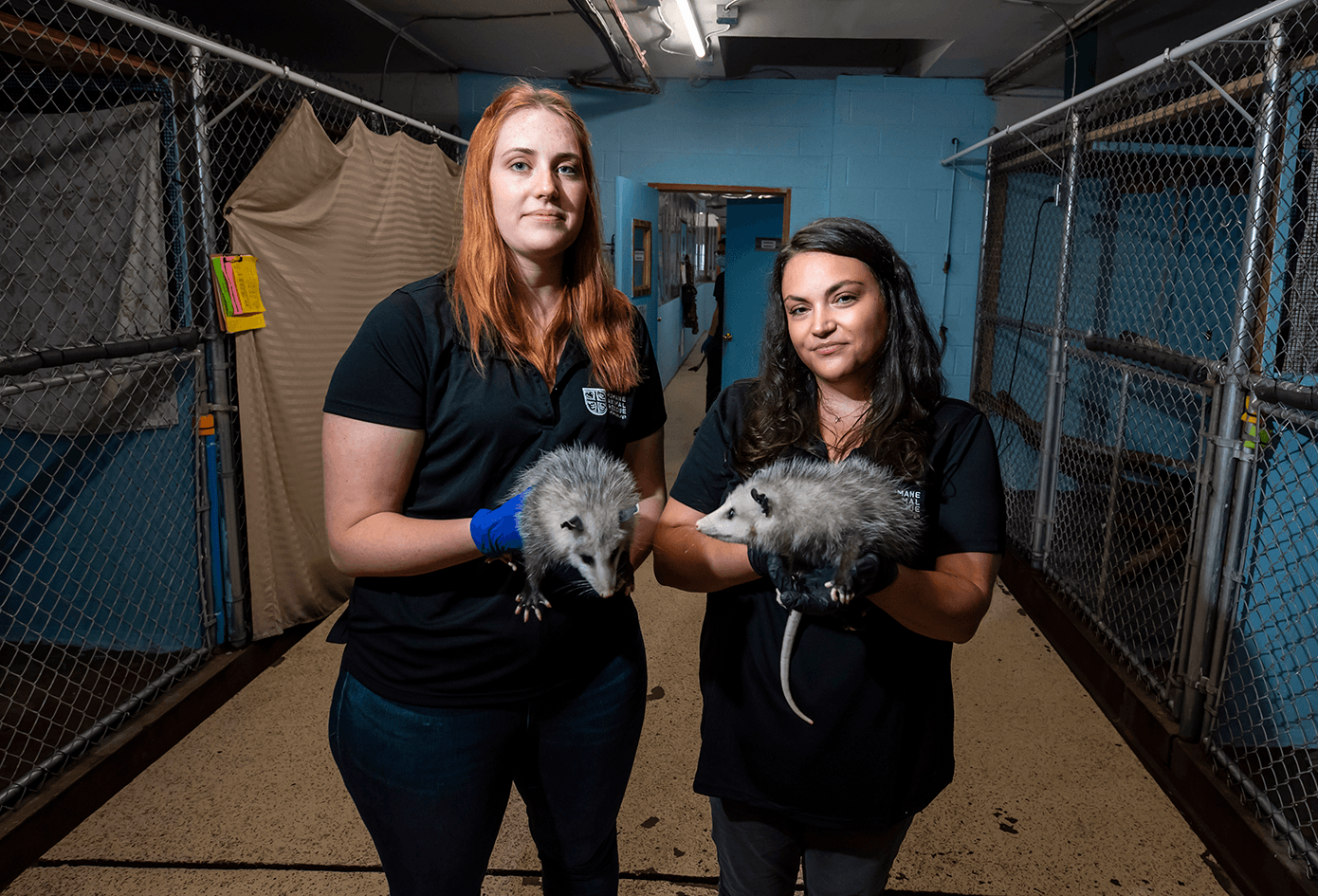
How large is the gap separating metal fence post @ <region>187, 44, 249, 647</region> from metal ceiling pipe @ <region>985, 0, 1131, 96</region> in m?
4.14

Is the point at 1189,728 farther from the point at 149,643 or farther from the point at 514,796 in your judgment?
the point at 149,643

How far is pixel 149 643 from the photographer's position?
2977 mm

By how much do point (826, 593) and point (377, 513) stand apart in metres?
0.62

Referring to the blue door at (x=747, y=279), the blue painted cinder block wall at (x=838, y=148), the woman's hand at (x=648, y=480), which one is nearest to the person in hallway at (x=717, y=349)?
the blue door at (x=747, y=279)

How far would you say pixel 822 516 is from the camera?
104cm

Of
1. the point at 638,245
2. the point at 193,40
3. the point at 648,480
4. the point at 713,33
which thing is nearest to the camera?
the point at 648,480

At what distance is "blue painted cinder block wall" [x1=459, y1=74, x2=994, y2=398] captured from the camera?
18.2 ft

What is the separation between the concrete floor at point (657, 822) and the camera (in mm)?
2104

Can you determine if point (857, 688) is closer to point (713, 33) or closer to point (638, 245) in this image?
point (713, 33)

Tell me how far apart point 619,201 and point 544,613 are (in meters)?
4.58

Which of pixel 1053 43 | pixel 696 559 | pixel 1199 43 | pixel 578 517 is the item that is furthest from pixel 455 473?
pixel 1053 43

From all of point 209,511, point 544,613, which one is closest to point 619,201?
point 209,511

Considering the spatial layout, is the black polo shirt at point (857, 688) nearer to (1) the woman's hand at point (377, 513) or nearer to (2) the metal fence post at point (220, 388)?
(1) the woman's hand at point (377, 513)

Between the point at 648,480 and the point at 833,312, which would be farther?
the point at 648,480
